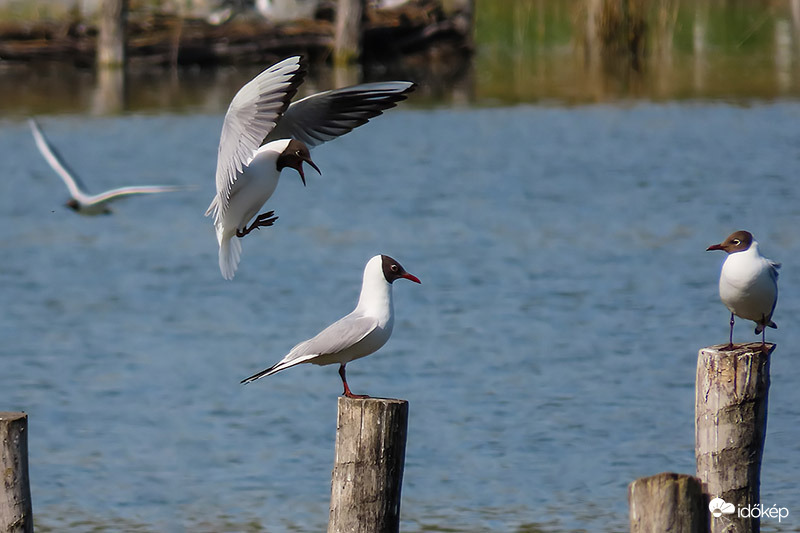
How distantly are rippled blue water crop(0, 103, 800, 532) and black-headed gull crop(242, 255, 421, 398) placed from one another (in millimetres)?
2726

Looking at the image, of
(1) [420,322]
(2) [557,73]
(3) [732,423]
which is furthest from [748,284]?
(2) [557,73]

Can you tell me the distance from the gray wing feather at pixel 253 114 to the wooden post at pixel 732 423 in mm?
2052

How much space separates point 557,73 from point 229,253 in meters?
23.8

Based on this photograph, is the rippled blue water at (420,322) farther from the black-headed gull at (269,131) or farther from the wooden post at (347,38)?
the wooden post at (347,38)

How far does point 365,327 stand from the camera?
5750 mm

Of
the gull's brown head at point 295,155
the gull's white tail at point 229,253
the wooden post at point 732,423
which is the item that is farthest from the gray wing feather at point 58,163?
the wooden post at point 732,423

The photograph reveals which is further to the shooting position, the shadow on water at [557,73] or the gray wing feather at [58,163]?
the shadow on water at [557,73]

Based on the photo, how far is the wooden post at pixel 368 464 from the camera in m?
5.32

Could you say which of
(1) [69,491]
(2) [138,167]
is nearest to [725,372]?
(1) [69,491]

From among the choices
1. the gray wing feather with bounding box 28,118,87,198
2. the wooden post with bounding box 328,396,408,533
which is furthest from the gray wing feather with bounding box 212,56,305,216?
the gray wing feather with bounding box 28,118,87,198

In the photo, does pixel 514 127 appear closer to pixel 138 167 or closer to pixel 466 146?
pixel 466 146

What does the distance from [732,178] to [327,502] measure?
1108cm

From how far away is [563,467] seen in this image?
29.5ft

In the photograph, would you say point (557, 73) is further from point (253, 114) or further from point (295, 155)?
point (253, 114)
